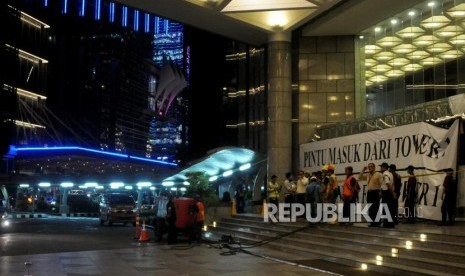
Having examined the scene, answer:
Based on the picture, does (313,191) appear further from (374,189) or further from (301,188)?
(374,189)

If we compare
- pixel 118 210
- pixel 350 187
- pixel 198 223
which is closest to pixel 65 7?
pixel 118 210

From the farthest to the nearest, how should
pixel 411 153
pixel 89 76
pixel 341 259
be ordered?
pixel 89 76 < pixel 411 153 < pixel 341 259

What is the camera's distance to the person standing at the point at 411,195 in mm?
15773

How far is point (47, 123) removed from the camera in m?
69.6

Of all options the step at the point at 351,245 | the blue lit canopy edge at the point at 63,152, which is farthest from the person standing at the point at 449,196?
the blue lit canopy edge at the point at 63,152

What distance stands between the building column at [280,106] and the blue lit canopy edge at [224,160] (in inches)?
53.1

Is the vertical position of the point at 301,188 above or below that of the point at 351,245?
above

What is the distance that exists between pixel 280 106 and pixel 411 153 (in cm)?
1053

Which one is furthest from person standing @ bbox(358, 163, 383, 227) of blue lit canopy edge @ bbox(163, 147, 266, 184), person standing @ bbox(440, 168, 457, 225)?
blue lit canopy edge @ bbox(163, 147, 266, 184)

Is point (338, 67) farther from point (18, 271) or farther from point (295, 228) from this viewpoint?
point (18, 271)

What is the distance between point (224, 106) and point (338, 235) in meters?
23.0

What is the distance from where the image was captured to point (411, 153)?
1817cm

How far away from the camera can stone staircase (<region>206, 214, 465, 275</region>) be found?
11.9m

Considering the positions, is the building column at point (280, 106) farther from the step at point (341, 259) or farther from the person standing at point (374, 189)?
the person standing at point (374, 189)
